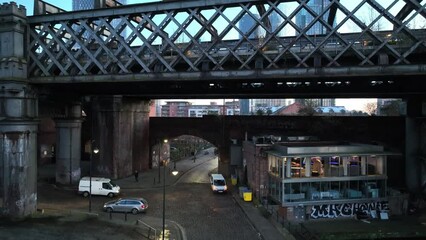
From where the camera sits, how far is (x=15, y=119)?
24.8 meters

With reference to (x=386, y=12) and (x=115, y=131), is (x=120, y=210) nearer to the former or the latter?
(x=115, y=131)

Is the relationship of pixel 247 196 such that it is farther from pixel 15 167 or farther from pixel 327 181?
pixel 15 167

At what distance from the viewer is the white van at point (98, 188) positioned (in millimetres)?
34625

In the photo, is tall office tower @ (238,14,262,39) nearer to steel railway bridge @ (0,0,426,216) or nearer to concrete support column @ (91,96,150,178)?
steel railway bridge @ (0,0,426,216)

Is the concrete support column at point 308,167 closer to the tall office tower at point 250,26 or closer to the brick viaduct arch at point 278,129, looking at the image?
the tall office tower at point 250,26

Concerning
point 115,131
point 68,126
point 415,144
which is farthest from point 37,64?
point 415,144

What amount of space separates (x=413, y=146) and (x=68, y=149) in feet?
107

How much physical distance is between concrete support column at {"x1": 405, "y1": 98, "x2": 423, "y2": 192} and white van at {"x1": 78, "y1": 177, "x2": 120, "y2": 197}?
1076 inches

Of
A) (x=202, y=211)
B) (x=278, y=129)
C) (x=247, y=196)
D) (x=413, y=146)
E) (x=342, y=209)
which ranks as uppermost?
(x=278, y=129)

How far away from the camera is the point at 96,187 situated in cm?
3481

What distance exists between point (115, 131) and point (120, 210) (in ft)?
50.3

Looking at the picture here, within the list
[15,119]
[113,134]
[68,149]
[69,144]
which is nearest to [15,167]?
[15,119]

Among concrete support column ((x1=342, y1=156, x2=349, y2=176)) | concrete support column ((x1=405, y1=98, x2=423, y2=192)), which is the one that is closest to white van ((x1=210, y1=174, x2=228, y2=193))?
concrete support column ((x1=342, y1=156, x2=349, y2=176))

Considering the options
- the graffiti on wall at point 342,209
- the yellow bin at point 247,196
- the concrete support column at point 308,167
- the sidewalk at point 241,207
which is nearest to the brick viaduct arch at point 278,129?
the sidewalk at point 241,207
